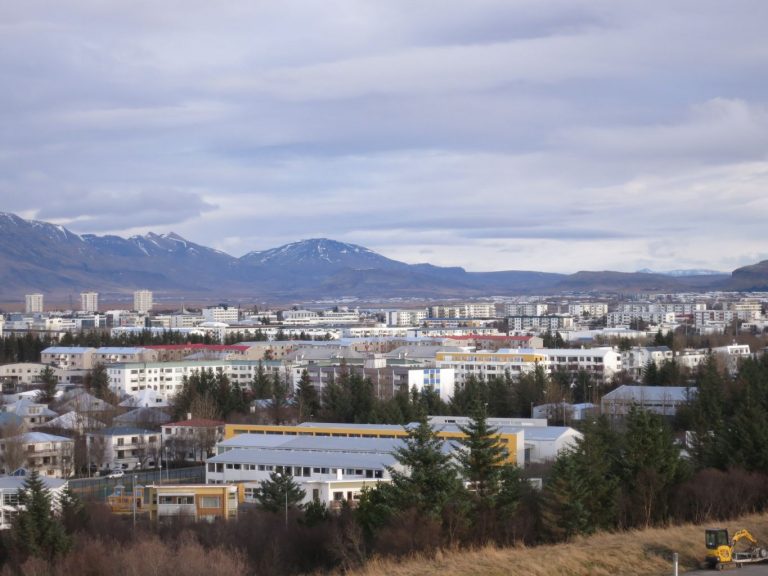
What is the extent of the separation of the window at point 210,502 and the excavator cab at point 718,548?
1187 centimetres

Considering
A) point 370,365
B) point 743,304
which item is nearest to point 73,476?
point 370,365

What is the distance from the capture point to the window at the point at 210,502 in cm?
1962

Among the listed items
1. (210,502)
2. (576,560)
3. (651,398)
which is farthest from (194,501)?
(651,398)

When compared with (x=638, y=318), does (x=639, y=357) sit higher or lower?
lower

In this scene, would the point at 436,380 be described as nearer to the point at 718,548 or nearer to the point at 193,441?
the point at 193,441

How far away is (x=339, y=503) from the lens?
62.1 feet

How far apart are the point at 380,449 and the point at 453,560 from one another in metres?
12.9

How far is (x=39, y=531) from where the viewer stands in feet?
48.9

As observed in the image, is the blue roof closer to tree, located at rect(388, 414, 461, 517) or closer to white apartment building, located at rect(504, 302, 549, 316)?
tree, located at rect(388, 414, 461, 517)

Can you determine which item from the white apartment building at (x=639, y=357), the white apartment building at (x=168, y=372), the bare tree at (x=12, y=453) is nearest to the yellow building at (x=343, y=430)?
the bare tree at (x=12, y=453)

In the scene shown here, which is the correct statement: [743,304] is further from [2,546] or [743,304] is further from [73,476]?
[2,546]

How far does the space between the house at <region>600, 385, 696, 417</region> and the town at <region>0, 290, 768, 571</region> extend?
0.33 feet

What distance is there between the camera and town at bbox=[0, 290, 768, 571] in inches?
619

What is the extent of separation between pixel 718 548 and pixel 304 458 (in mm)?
13780
